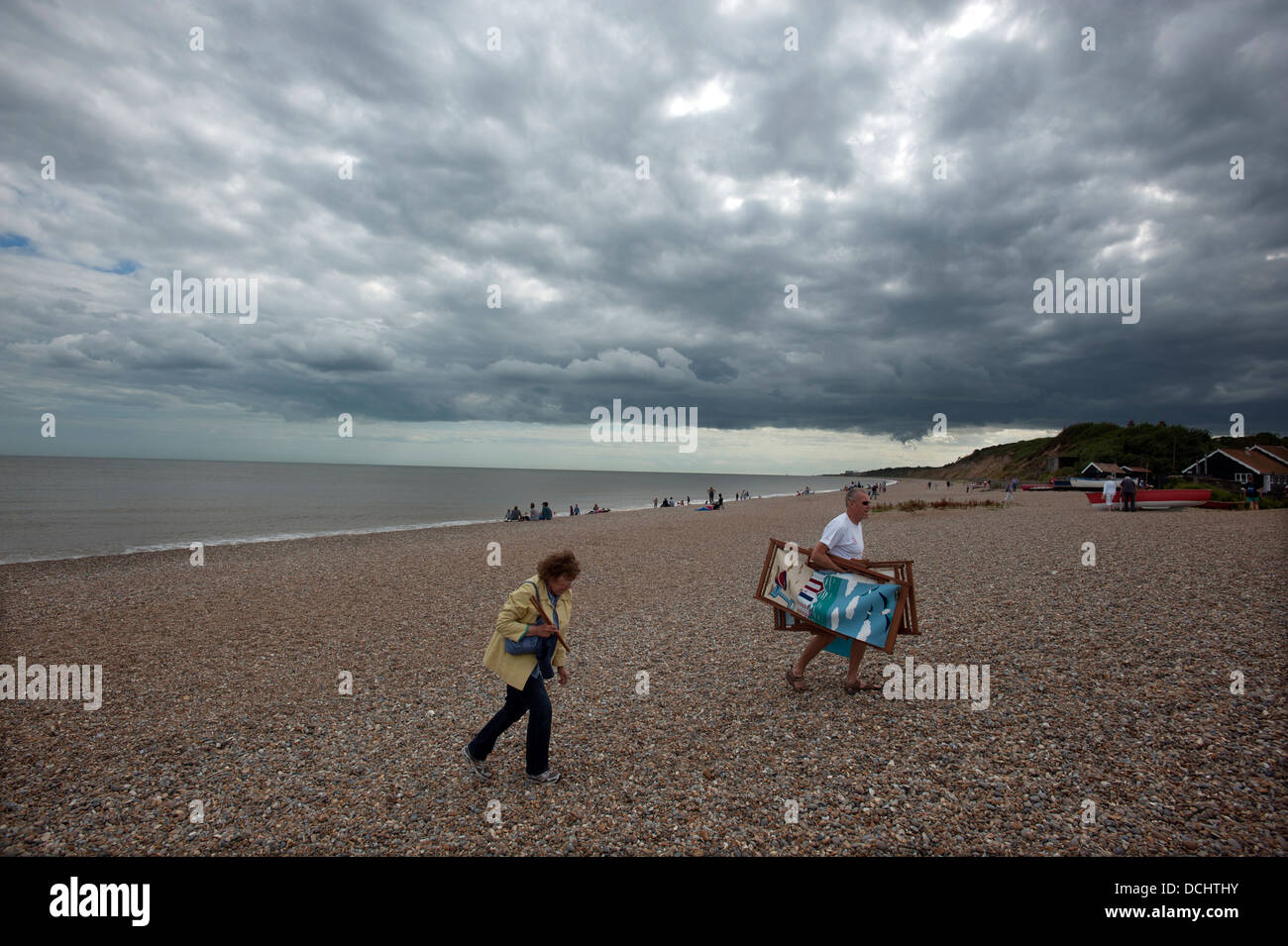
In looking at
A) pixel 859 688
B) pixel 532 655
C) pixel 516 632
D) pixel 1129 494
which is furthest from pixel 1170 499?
pixel 516 632

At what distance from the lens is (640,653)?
9.56 meters

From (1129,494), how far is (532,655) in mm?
31522

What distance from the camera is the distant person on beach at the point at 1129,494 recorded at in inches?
1024

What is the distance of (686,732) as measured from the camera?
6.45 meters

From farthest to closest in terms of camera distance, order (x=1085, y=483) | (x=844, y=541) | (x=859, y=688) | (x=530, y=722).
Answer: (x=1085, y=483) < (x=859, y=688) < (x=844, y=541) < (x=530, y=722)

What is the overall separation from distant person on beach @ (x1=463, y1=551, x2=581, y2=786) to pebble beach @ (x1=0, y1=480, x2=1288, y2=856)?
0.38m

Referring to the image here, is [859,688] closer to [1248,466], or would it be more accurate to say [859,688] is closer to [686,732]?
[686,732]

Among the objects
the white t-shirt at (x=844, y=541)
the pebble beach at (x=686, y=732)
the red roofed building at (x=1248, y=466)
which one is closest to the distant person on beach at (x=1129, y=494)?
the pebble beach at (x=686, y=732)

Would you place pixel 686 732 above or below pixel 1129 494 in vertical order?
below

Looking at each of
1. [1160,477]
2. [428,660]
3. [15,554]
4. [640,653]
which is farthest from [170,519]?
[1160,477]

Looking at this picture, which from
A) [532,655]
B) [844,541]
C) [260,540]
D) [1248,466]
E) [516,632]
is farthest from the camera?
[1248,466]

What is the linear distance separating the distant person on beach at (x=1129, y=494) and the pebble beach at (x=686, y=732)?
48.3ft
